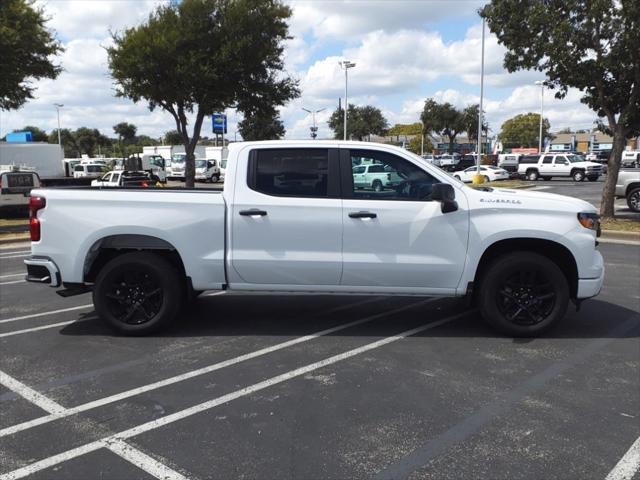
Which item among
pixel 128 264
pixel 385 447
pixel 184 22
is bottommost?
pixel 385 447

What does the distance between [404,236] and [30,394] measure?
3266mm

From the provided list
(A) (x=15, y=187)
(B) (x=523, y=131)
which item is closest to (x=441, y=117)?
(B) (x=523, y=131)

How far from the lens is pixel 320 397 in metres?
4.05

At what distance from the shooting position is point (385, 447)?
132 inches

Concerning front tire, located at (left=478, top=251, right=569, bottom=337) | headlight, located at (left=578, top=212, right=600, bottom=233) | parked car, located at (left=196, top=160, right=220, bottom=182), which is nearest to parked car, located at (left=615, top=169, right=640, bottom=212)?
headlight, located at (left=578, top=212, right=600, bottom=233)

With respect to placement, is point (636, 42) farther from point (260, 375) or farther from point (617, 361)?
point (260, 375)

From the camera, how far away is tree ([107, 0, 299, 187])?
21.9 meters

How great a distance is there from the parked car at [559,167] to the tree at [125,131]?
83.6m

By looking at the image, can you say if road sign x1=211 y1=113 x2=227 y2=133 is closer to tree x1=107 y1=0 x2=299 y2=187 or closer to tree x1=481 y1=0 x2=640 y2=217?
tree x1=107 y1=0 x2=299 y2=187

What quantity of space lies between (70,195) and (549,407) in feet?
14.4

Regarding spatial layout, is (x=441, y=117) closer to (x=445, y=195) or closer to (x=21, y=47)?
(x=21, y=47)

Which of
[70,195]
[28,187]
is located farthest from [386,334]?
[28,187]

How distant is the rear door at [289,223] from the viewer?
522 cm

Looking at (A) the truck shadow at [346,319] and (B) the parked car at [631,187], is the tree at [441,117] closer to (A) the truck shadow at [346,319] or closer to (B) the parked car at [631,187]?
(B) the parked car at [631,187]
